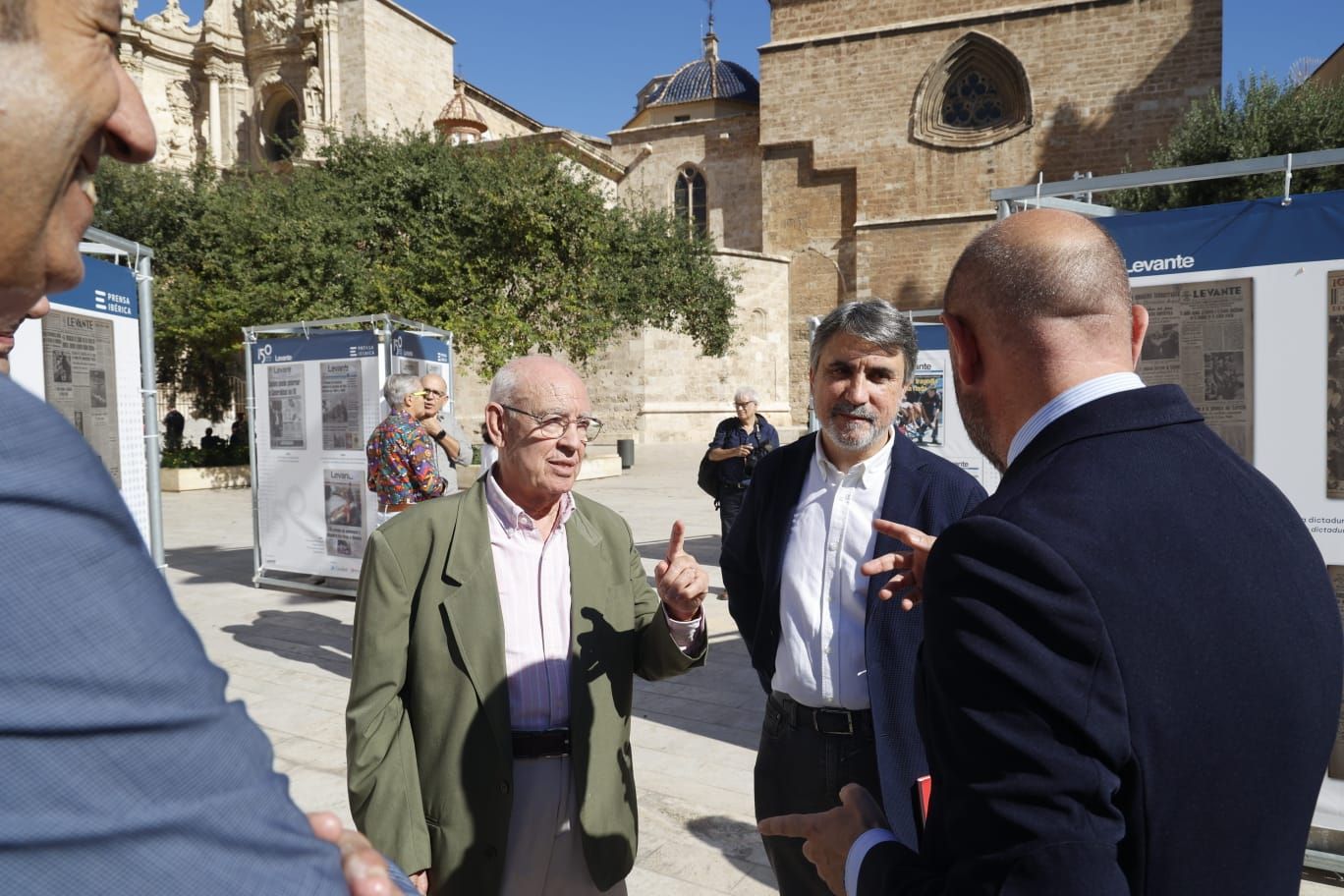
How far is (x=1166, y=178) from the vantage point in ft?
11.7

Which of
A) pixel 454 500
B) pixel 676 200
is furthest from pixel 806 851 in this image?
pixel 676 200

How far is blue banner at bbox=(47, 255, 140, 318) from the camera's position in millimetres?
4453

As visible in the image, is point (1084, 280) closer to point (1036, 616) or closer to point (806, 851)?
point (1036, 616)

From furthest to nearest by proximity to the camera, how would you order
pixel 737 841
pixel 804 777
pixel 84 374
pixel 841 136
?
pixel 841 136
pixel 84 374
pixel 737 841
pixel 804 777

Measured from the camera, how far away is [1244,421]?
3.27 metres

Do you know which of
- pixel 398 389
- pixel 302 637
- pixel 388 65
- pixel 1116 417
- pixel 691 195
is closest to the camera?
pixel 1116 417

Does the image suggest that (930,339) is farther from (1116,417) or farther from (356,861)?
(356,861)

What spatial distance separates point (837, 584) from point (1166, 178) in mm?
2362

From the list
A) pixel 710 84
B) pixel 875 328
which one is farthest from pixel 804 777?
pixel 710 84

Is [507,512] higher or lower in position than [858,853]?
higher

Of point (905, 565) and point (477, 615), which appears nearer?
point (905, 565)

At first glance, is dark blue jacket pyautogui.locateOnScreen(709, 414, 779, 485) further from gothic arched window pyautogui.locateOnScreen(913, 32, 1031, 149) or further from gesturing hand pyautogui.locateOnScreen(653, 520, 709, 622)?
gothic arched window pyautogui.locateOnScreen(913, 32, 1031, 149)

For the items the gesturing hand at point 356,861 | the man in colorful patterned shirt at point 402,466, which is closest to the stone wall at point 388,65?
the man in colorful patterned shirt at point 402,466

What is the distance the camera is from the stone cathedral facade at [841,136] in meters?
26.9
